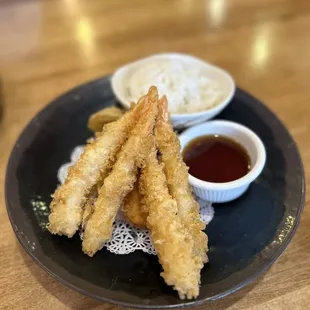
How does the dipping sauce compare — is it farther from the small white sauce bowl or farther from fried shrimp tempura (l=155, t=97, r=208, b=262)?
fried shrimp tempura (l=155, t=97, r=208, b=262)

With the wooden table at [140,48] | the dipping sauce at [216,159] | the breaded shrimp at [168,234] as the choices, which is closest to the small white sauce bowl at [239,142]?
the dipping sauce at [216,159]

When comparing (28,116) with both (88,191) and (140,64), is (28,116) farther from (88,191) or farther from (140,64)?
(88,191)

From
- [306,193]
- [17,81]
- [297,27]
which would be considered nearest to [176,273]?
[306,193]

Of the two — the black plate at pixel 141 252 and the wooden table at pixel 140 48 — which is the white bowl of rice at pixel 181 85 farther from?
the wooden table at pixel 140 48

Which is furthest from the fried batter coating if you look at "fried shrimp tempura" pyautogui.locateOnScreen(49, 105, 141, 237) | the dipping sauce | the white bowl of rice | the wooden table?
the wooden table

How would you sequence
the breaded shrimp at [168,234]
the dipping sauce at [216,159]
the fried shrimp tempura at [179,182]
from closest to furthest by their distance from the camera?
1. the breaded shrimp at [168,234]
2. the fried shrimp tempura at [179,182]
3. the dipping sauce at [216,159]
